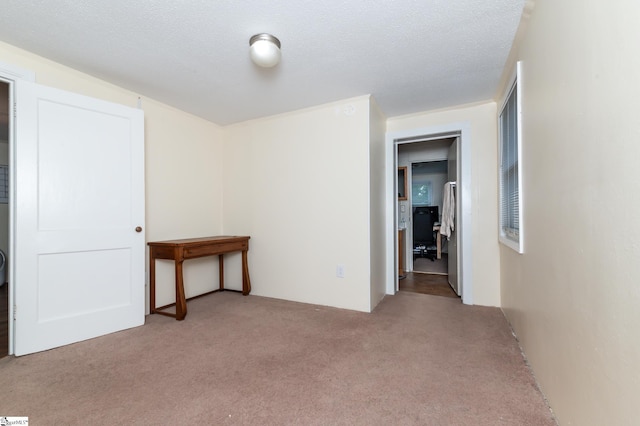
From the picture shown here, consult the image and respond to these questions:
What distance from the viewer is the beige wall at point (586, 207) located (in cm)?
79

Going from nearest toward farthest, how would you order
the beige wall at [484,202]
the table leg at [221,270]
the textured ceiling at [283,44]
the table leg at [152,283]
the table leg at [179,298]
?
the textured ceiling at [283,44] → the table leg at [179,298] → the table leg at [152,283] → the beige wall at [484,202] → the table leg at [221,270]

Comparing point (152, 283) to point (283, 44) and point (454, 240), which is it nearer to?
point (283, 44)

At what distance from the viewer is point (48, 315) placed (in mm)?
2057

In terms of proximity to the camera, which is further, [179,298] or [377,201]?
[377,201]

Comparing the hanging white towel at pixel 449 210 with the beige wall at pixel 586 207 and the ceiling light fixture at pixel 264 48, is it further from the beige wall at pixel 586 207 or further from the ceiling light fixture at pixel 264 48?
the ceiling light fixture at pixel 264 48

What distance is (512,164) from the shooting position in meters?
2.33

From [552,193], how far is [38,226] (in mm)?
3251

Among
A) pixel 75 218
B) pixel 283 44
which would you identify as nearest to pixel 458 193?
pixel 283 44

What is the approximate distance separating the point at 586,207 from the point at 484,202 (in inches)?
83.5

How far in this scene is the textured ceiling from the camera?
1.65 m

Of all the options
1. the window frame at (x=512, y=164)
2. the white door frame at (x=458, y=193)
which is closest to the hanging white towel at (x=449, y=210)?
the white door frame at (x=458, y=193)

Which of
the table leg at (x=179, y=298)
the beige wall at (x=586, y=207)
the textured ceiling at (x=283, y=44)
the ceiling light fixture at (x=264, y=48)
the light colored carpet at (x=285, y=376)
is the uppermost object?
the textured ceiling at (x=283, y=44)

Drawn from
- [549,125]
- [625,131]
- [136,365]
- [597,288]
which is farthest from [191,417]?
[549,125]

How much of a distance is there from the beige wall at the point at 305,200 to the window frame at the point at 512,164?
1213 millimetres
